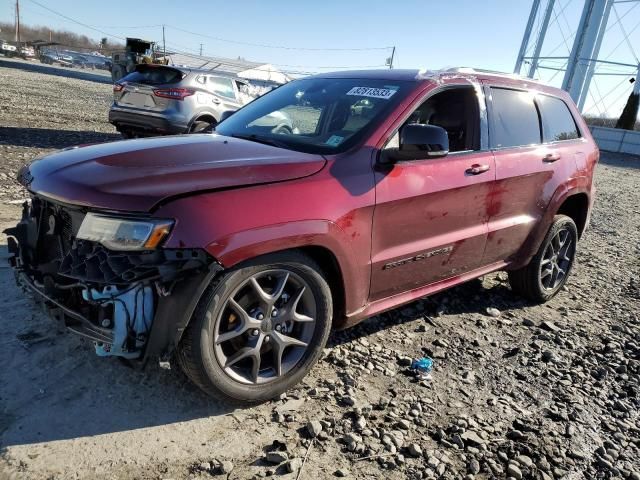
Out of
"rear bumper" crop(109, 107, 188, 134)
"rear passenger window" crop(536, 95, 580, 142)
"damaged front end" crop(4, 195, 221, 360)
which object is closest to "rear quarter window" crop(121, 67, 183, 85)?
"rear bumper" crop(109, 107, 188, 134)

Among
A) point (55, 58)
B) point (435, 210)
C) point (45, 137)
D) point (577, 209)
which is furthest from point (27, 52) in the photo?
point (435, 210)

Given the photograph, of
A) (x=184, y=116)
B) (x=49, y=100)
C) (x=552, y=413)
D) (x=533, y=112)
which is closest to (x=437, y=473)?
(x=552, y=413)

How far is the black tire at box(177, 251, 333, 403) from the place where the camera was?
2.39 metres

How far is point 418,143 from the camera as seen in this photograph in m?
2.90

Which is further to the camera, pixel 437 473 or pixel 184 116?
pixel 184 116

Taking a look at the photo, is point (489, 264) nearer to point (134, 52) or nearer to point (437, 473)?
point (437, 473)

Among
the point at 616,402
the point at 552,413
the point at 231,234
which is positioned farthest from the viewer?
the point at 616,402

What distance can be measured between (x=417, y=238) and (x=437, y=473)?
1.37 meters

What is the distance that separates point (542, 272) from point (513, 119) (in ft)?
4.72

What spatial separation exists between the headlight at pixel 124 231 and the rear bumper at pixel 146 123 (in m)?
7.29

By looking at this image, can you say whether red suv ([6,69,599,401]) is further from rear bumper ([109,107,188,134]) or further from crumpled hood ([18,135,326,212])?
rear bumper ([109,107,188,134])

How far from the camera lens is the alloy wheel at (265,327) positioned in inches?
101

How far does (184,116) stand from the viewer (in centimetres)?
935

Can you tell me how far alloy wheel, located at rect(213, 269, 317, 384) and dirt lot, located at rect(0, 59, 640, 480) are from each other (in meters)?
0.23
